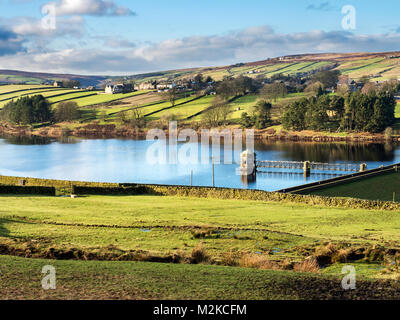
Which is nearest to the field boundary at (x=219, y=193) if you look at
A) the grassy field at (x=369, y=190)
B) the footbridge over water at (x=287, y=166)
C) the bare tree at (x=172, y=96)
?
the grassy field at (x=369, y=190)

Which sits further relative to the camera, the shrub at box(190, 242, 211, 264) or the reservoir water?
Result: the reservoir water

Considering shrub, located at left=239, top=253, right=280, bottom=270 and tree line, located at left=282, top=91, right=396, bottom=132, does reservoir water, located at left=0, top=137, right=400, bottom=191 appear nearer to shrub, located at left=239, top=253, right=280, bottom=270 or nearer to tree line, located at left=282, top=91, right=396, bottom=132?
tree line, located at left=282, top=91, right=396, bottom=132

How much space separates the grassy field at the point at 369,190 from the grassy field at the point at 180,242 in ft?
35.1

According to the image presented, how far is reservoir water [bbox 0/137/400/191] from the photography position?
71.2m

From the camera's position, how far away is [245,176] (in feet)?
239

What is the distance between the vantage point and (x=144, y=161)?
90750 millimetres

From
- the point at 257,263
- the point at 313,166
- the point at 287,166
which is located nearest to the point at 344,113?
the point at 313,166

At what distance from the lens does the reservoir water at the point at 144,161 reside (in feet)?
234

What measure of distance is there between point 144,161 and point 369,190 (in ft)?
167

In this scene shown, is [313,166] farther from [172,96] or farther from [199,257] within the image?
[172,96]

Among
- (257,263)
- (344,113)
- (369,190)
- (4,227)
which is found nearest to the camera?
(257,263)

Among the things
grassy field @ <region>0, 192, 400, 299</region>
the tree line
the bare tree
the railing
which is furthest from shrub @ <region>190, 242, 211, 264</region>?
the bare tree

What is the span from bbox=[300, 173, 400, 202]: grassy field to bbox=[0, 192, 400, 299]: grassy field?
35.1 feet
